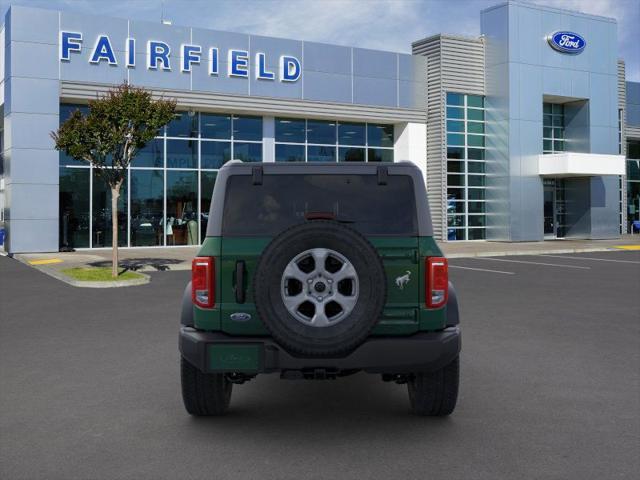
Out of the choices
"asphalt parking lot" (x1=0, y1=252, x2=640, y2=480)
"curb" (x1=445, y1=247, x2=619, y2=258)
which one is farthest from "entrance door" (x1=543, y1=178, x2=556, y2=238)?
"asphalt parking lot" (x1=0, y1=252, x2=640, y2=480)

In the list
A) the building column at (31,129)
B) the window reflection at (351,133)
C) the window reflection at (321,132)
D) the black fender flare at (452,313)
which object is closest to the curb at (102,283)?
the building column at (31,129)

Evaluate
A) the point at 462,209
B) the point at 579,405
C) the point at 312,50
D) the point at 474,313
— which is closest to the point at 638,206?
the point at 462,209

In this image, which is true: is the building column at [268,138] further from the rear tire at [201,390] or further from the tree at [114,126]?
the rear tire at [201,390]

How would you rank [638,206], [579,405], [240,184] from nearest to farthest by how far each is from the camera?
1. [240,184]
2. [579,405]
3. [638,206]

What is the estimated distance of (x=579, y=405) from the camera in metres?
5.50

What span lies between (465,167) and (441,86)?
11.9 feet

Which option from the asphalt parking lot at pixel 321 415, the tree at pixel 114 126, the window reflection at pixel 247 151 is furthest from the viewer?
the window reflection at pixel 247 151

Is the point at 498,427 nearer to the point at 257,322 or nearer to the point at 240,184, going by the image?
the point at 257,322

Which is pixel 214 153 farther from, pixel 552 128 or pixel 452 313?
pixel 452 313

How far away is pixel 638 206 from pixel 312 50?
22.5 m

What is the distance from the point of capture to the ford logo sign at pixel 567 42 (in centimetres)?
3034

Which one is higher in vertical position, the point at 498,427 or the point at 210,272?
the point at 210,272

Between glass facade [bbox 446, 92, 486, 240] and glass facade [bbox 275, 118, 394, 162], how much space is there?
9.05 ft

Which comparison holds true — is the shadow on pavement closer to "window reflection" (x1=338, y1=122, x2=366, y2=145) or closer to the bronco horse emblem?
"window reflection" (x1=338, y1=122, x2=366, y2=145)
